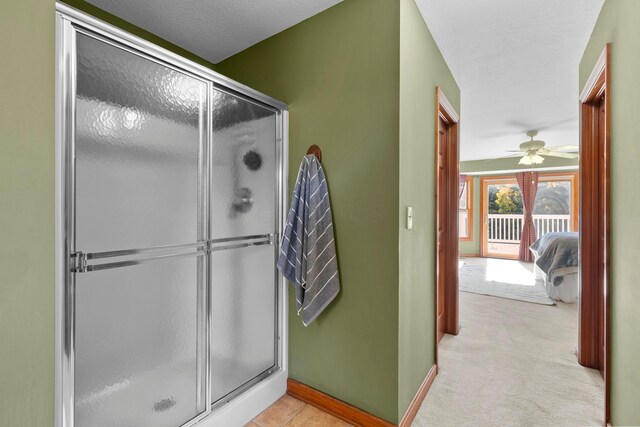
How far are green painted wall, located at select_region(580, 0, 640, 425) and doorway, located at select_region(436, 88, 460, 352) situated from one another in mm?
1240

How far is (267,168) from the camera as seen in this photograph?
1894 millimetres

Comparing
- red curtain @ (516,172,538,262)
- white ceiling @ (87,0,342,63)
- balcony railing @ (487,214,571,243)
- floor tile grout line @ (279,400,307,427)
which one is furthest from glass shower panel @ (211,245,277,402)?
balcony railing @ (487,214,571,243)

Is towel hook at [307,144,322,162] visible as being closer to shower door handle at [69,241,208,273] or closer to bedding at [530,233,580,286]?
shower door handle at [69,241,208,273]

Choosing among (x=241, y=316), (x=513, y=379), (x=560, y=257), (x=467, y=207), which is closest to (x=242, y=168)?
(x=241, y=316)

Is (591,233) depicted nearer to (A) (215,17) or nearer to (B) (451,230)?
(B) (451,230)

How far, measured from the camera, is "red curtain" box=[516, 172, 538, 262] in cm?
703

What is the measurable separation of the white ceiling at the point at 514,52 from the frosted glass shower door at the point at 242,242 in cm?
127

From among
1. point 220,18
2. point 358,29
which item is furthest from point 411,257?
point 220,18

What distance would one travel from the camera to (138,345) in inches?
50.6

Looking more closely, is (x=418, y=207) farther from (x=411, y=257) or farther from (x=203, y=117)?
(x=203, y=117)

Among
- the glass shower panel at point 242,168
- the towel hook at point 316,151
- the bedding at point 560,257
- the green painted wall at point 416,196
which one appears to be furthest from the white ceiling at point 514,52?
the bedding at point 560,257

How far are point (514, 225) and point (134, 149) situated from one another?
8.56 metres

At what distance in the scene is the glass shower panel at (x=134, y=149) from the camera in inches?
43.6

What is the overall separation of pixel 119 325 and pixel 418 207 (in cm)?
166
